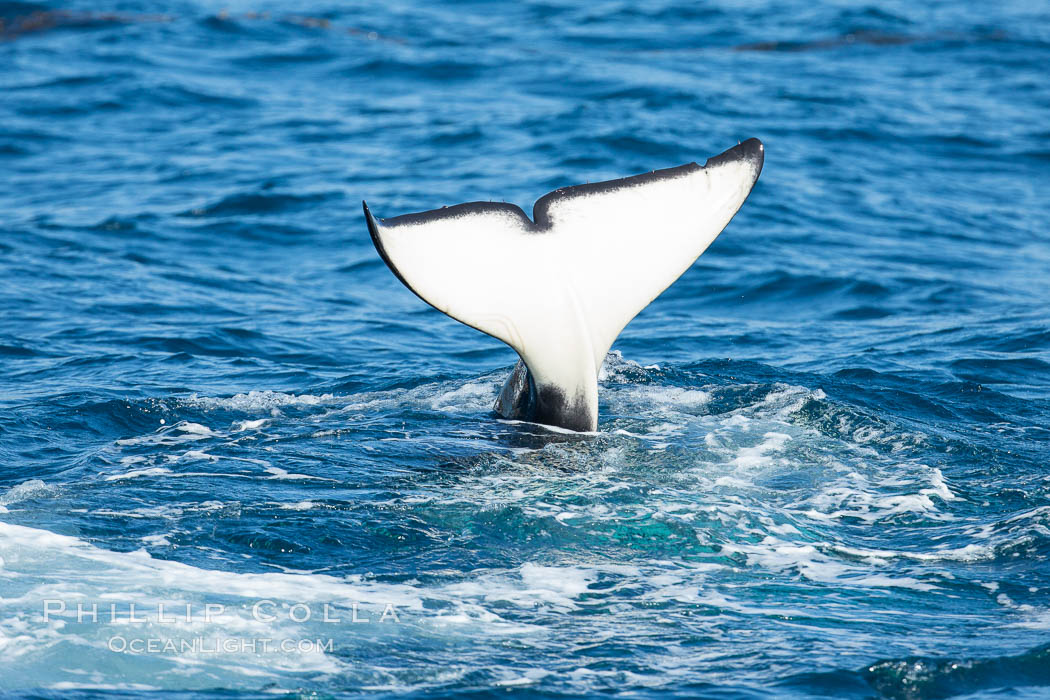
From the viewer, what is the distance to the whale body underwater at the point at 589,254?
6.97 metres

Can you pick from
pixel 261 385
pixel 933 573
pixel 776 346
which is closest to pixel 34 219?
pixel 261 385

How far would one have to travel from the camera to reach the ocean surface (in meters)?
5.68

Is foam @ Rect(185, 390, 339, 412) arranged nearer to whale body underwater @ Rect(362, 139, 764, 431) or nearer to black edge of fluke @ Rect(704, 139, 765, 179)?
whale body underwater @ Rect(362, 139, 764, 431)

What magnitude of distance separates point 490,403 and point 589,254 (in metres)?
2.10

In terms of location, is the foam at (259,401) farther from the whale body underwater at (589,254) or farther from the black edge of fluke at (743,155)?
the black edge of fluke at (743,155)

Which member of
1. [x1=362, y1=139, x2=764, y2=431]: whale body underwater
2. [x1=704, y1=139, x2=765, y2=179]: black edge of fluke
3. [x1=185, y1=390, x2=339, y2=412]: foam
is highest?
[x1=704, y1=139, x2=765, y2=179]: black edge of fluke

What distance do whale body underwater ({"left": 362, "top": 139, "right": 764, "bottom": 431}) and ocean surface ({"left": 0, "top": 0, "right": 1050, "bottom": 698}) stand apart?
0.73 m

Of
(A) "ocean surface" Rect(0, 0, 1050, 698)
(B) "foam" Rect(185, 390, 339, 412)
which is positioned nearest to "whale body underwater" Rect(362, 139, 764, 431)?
(A) "ocean surface" Rect(0, 0, 1050, 698)

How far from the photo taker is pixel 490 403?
29.6ft

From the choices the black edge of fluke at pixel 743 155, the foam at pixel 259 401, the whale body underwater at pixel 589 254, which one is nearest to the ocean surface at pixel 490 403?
the foam at pixel 259 401

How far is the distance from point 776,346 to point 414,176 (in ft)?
23.6

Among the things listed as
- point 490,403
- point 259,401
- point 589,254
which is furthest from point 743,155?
point 259,401

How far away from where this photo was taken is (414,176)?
1733cm

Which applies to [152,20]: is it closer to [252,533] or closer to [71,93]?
[71,93]
